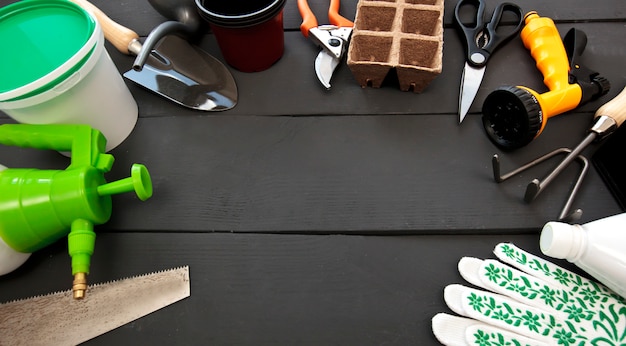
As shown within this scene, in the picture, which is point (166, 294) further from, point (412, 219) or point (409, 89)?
point (409, 89)

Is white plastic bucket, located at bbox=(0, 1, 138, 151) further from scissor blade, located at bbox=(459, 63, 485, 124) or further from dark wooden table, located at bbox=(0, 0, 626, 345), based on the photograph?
scissor blade, located at bbox=(459, 63, 485, 124)

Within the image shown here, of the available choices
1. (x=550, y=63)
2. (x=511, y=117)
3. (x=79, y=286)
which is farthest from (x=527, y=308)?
(x=79, y=286)

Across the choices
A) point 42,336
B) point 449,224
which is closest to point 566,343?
point 449,224

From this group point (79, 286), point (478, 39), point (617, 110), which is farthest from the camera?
point (478, 39)

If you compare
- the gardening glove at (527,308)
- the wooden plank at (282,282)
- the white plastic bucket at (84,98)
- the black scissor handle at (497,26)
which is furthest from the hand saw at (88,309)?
the black scissor handle at (497,26)

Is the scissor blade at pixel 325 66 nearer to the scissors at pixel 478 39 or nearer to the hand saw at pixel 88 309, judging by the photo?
the scissors at pixel 478 39

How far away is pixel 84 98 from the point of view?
1.73 ft

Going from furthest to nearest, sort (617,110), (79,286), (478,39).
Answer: (478,39), (617,110), (79,286)

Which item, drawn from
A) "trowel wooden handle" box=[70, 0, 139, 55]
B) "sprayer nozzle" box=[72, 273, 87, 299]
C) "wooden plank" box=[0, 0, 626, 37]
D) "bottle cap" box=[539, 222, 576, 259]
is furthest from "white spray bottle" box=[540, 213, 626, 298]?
"trowel wooden handle" box=[70, 0, 139, 55]

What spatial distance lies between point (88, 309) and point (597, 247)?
0.54 meters

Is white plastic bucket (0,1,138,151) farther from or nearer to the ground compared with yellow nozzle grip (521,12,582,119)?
nearer to the ground

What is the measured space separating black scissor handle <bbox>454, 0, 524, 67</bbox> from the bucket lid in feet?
1.61

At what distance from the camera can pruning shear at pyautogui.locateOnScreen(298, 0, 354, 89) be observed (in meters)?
0.64

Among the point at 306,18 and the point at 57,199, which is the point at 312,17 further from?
the point at 57,199
